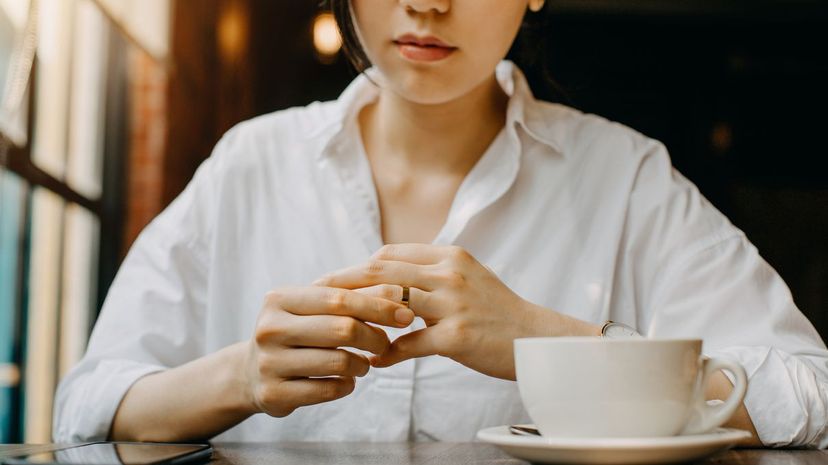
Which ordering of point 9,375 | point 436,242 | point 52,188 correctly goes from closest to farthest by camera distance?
point 436,242 < point 9,375 < point 52,188

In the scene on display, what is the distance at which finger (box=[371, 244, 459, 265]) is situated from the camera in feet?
2.81

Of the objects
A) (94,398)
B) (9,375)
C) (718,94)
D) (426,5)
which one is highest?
(718,94)

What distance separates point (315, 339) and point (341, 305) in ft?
0.13

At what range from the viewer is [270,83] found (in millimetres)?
6527

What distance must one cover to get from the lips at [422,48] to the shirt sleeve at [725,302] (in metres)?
0.39

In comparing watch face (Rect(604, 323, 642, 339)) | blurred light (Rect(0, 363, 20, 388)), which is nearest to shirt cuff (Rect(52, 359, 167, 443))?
watch face (Rect(604, 323, 642, 339))

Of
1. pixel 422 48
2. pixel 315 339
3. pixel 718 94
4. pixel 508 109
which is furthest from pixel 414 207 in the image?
pixel 718 94

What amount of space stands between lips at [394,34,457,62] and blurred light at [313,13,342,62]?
4993mm

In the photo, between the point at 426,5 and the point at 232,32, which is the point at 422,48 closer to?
the point at 426,5

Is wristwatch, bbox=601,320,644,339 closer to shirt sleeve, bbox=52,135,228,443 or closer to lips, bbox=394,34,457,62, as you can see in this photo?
lips, bbox=394,34,457,62

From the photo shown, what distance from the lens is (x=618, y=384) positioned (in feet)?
1.93

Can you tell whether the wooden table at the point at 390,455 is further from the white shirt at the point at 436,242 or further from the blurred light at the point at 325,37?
the blurred light at the point at 325,37

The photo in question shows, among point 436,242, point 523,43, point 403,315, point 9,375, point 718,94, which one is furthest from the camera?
point 718,94

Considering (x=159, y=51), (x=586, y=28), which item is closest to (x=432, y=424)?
(x=159, y=51)
